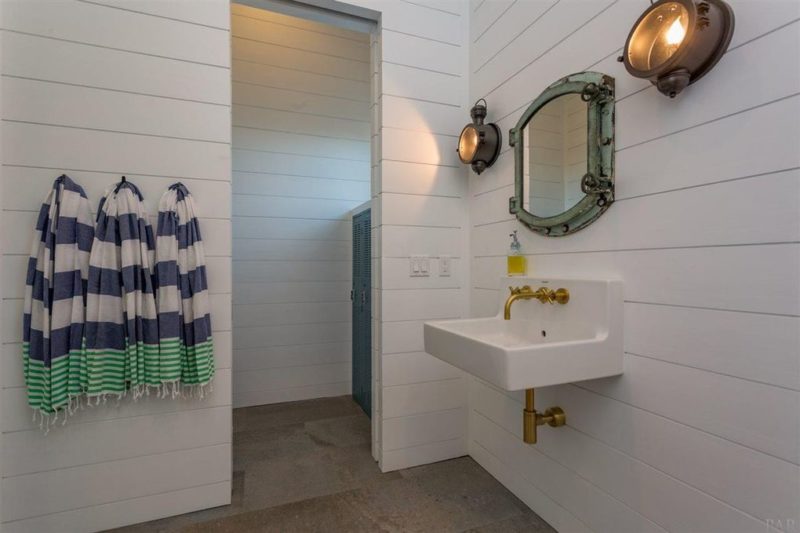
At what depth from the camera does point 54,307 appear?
1299mm

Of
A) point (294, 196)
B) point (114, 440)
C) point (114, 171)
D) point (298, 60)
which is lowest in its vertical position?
point (114, 440)

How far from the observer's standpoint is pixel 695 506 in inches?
37.2

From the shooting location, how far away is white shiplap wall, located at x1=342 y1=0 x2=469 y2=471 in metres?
1.81

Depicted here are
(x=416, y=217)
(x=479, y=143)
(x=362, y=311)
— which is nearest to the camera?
(x=479, y=143)

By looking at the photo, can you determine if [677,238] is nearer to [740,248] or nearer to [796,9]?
[740,248]

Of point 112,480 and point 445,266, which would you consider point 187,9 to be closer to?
point 445,266

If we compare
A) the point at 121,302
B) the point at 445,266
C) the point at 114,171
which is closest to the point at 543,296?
the point at 445,266

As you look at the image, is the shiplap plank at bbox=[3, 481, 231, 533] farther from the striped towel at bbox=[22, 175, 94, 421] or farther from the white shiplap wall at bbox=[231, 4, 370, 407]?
the white shiplap wall at bbox=[231, 4, 370, 407]

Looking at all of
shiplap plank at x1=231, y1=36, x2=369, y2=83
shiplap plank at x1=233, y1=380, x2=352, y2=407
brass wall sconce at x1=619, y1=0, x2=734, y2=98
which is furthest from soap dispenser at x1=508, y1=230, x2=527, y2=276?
shiplap plank at x1=231, y1=36, x2=369, y2=83

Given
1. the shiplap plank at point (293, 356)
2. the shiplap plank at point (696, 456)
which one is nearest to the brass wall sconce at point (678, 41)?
the shiplap plank at point (696, 456)

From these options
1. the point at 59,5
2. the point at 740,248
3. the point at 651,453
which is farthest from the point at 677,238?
the point at 59,5

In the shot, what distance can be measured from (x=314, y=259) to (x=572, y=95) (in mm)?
2109

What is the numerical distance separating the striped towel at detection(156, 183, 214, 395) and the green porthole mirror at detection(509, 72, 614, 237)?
4.63ft

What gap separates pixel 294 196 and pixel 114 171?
1.40 m
